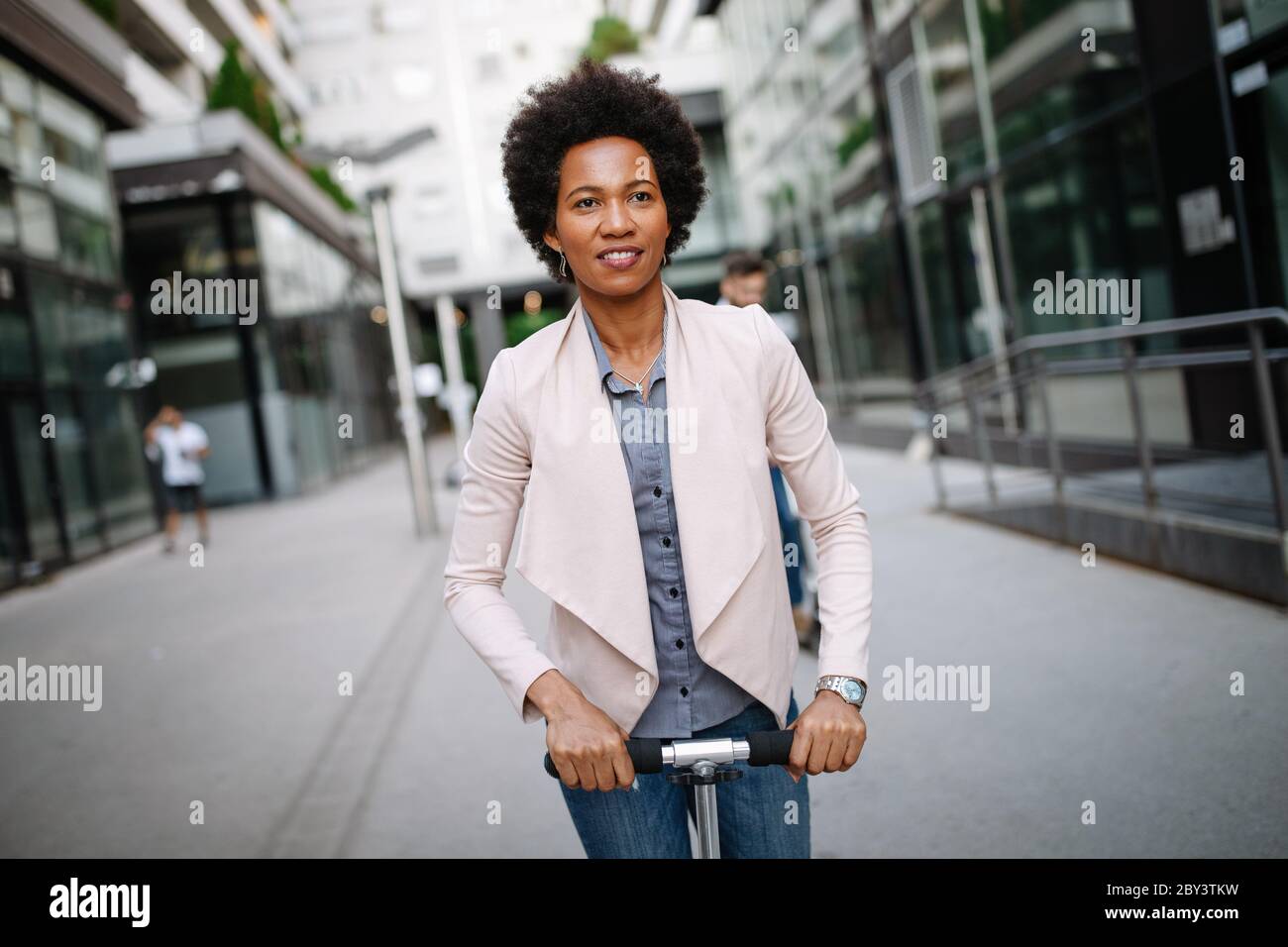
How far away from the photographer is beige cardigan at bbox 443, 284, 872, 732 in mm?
1774

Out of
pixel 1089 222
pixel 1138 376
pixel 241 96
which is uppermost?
pixel 241 96

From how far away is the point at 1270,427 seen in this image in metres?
5.20

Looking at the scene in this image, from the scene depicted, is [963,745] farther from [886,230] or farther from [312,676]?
[886,230]

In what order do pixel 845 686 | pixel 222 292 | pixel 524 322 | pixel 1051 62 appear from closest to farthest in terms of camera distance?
pixel 845 686 → pixel 1051 62 → pixel 222 292 → pixel 524 322

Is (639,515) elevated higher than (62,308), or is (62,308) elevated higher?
(62,308)

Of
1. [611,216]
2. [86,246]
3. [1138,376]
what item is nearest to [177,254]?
[86,246]

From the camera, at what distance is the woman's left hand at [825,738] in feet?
5.46

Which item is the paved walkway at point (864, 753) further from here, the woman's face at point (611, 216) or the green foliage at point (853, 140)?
the green foliage at point (853, 140)

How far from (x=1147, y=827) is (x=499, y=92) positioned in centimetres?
2881

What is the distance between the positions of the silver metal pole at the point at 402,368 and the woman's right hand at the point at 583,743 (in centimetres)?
1072

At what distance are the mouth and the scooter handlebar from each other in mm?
727

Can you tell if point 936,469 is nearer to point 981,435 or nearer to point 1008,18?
point 981,435

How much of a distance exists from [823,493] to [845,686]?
309 mm

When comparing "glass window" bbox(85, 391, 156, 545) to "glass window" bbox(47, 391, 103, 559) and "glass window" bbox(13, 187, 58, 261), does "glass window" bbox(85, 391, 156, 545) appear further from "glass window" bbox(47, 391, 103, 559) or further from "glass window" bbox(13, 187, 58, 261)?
"glass window" bbox(13, 187, 58, 261)
